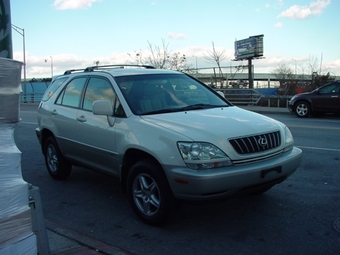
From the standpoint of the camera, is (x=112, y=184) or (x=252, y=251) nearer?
(x=252, y=251)

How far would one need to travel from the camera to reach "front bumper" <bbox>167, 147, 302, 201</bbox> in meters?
3.96

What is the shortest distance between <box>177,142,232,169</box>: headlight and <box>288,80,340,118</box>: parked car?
13956 millimetres

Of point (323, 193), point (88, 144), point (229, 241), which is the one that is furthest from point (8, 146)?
point (323, 193)

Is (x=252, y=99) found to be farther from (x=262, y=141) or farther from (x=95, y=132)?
(x=262, y=141)

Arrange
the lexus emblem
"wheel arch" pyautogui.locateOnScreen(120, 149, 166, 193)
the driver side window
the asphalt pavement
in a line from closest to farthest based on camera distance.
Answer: the asphalt pavement < the lexus emblem < "wheel arch" pyautogui.locateOnScreen(120, 149, 166, 193) < the driver side window

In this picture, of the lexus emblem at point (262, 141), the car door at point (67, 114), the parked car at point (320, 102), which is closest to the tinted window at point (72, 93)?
the car door at point (67, 114)

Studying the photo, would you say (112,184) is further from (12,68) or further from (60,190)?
(12,68)

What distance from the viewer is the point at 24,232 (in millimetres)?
2822

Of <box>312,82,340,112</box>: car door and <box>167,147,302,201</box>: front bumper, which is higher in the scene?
Answer: <box>312,82,340,112</box>: car door

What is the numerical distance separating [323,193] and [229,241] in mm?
2111

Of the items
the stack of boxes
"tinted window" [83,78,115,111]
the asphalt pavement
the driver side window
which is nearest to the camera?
the stack of boxes

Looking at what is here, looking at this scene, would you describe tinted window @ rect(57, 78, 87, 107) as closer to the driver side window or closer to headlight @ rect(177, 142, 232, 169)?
headlight @ rect(177, 142, 232, 169)

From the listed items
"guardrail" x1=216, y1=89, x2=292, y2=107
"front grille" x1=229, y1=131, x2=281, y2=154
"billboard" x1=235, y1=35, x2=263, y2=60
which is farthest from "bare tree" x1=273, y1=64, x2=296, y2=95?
"front grille" x1=229, y1=131, x2=281, y2=154

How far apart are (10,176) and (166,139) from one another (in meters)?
1.86
